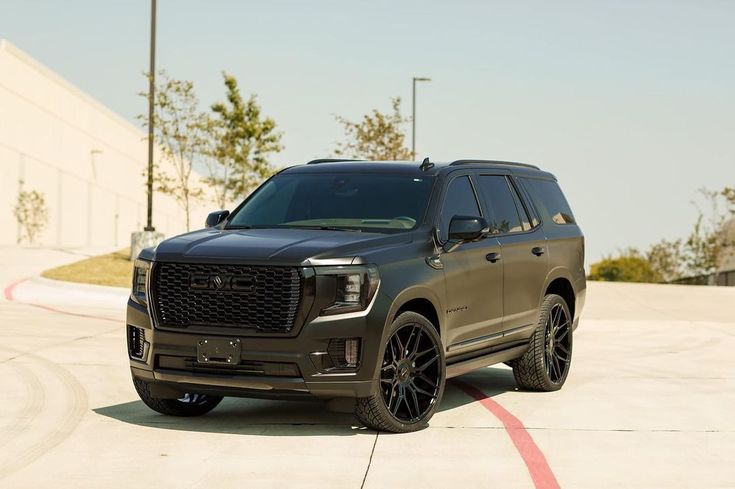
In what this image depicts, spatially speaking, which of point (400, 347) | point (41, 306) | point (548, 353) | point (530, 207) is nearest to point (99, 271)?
point (41, 306)

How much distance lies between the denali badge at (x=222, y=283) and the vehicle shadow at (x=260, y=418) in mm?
1054

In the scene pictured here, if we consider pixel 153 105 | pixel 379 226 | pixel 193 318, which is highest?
pixel 153 105

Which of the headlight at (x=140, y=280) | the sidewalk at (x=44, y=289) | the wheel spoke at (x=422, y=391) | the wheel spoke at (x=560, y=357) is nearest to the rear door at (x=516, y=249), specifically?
the wheel spoke at (x=560, y=357)

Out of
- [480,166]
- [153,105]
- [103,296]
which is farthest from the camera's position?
[153,105]

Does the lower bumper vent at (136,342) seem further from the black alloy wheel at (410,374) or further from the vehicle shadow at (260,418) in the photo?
the black alloy wheel at (410,374)

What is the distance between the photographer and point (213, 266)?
870cm

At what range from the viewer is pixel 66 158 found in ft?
224

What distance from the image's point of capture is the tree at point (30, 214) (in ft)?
190

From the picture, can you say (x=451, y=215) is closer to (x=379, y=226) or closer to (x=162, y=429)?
(x=379, y=226)

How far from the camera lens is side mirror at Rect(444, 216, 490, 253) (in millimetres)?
9570

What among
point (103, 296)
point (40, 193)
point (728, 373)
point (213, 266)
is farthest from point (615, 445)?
point (40, 193)

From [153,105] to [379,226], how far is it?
88.1 feet

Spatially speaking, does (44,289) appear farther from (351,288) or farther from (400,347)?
(351,288)

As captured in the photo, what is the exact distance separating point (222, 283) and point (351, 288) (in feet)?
2.94
